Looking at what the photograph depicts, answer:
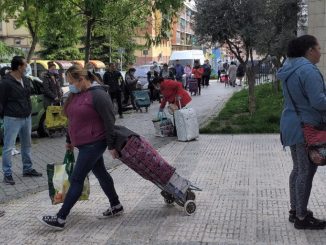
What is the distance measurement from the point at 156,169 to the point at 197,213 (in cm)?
69

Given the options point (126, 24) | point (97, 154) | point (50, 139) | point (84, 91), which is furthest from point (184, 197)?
point (126, 24)

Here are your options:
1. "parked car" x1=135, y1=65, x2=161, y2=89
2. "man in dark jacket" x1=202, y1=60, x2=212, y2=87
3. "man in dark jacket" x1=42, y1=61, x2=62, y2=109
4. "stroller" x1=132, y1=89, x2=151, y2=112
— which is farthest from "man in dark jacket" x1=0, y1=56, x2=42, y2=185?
"man in dark jacket" x1=202, y1=60, x2=212, y2=87

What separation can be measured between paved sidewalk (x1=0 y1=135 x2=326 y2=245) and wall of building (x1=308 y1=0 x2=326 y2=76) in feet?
19.1

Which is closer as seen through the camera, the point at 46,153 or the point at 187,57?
the point at 46,153

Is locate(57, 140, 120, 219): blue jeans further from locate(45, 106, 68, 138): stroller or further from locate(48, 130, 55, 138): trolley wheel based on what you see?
locate(48, 130, 55, 138): trolley wheel

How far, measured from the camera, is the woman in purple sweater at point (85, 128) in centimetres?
503

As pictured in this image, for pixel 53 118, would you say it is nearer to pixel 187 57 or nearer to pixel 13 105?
pixel 13 105

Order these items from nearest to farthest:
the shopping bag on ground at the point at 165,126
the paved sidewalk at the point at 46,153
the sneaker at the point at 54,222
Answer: the sneaker at the point at 54,222, the paved sidewalk at the point at 46,153, the shopping bag on ground at the point at 165,126

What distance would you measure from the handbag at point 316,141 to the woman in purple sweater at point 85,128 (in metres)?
1.69

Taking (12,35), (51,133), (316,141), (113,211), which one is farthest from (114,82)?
(12,35)

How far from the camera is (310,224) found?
4.93 meters

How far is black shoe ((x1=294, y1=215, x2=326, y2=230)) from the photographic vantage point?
4918 millimetres

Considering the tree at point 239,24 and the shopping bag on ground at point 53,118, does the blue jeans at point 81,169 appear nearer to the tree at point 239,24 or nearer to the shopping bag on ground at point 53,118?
the shopping bag on ground at point 53,118

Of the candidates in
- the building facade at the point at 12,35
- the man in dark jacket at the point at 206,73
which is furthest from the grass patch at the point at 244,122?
the building facade at the point at 12,35
